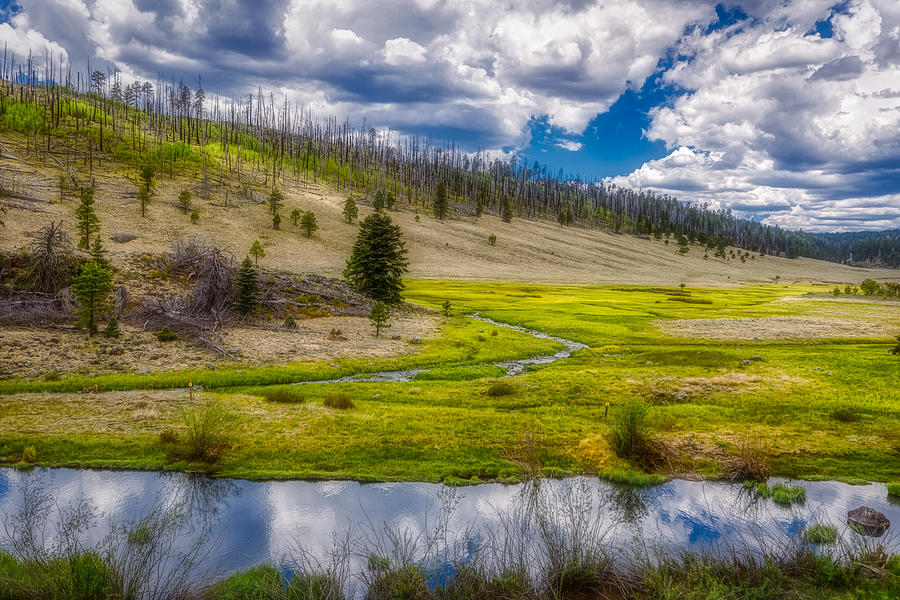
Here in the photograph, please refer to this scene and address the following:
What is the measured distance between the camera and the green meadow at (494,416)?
1631cm

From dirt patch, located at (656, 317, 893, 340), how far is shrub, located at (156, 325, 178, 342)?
1558 inches

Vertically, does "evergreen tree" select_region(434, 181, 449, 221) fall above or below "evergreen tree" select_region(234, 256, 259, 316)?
above

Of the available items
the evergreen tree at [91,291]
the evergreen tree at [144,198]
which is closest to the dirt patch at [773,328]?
the evergreen tree at [91,291]

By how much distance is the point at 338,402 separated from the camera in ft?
70.0

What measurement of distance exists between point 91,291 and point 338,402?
56.7 ft

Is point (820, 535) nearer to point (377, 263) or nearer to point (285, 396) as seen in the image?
point (285, 396)

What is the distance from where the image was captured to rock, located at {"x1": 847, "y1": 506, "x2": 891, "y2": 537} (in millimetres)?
12734

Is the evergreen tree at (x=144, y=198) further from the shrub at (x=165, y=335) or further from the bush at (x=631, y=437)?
the bush at (x=631, y=437)

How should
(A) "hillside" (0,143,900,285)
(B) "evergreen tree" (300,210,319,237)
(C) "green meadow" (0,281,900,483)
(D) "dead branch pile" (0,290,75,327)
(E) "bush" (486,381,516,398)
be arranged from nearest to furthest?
(C) "green meadow" (0,281,900,483) < (E) "bush" (486,381,516,398) < (D) "dead branch pile" (0,290,75,327) < (A) "hillside" (0,143,900,285) < (B) "evergreen tree" (300,210,319,237)

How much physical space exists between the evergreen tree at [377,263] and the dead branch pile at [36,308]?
23638 mm

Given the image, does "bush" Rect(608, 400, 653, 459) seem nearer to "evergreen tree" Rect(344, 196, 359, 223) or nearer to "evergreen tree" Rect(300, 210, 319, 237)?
"evergreen tree" Rect(300, 210, 319, 237)

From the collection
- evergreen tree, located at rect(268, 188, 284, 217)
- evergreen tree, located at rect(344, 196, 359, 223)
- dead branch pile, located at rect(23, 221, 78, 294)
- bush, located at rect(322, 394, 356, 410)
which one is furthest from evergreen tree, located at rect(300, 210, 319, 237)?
bush, located at rect(322, 394, 356, 410)

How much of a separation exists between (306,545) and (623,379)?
20.4 meters

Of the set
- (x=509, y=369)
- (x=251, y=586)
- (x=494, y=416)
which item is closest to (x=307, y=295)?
(x=509, y=369)
